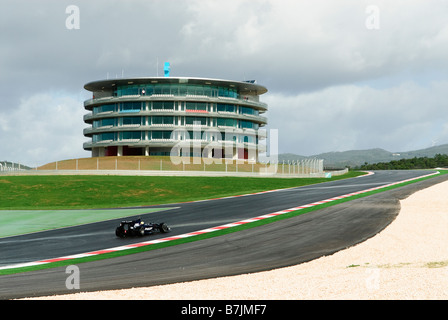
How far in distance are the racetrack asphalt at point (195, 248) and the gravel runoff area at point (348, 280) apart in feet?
2.51

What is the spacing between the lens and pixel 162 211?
2306cm

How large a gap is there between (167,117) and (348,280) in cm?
7466

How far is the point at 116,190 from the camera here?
3931cm

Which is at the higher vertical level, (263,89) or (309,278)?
(263,89)

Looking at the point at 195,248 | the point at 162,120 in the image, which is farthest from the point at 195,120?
the point at 195,248

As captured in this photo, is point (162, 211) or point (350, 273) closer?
point (350, 273)

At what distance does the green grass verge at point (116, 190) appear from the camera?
114ft

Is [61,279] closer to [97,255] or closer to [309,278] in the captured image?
[97,255]

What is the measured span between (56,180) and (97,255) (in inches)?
1306

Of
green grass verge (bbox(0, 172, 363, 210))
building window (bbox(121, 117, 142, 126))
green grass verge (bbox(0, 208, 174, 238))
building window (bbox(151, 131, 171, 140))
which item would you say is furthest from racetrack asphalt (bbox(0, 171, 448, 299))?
building window (bbox(121, 117, 142, 126))

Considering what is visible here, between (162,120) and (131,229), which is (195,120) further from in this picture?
(131,229)

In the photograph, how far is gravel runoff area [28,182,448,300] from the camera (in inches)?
278

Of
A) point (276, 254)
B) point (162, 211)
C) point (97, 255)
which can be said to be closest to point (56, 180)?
point (162, 211)
